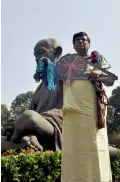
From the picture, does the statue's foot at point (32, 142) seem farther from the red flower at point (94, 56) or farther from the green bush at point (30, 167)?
the red flower at point (94, 56)

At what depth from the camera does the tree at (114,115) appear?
25581mm

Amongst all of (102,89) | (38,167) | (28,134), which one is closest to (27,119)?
(28,134)

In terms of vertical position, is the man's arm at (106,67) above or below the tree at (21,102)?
below

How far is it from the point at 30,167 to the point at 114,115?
856 inches

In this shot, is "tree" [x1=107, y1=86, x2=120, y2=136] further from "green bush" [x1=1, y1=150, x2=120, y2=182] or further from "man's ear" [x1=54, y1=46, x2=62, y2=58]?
"green bush" [x1=1, y1=150, x2=120, y2=182]

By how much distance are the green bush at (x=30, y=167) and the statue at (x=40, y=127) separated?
2.24 feet

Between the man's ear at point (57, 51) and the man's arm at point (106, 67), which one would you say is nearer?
the man's arm at point (106, 67)

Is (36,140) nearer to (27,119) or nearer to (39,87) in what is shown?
(27,119)

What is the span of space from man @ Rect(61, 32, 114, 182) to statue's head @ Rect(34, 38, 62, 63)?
3440 millimetres

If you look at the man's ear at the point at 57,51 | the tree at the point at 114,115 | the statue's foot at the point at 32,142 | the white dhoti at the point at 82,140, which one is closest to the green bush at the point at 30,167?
the statue's foot at the point at 32,142

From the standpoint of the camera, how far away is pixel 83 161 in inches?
115

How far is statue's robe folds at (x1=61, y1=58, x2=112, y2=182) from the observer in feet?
9.57

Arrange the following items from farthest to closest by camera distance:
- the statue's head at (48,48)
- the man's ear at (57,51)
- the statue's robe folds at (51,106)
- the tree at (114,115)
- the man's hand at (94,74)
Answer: the tree at (114,115), the man's ear at (57,51), the statue's head at (48,48), the statue's robe folds at (51,106), the man's hand at (94,74)

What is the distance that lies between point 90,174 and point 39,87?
4175 millimetres
